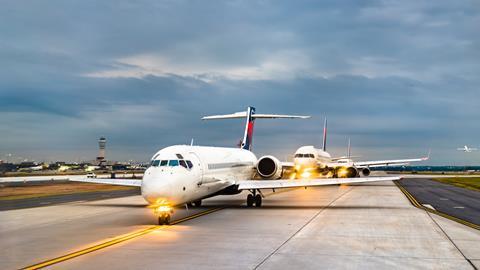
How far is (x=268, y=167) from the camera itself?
96.4 feet

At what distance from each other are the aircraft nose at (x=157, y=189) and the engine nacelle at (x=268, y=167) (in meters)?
13.3

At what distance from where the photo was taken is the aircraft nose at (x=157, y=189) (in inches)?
629

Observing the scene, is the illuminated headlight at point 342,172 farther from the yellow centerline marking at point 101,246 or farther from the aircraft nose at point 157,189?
the aircraft nose at point 157,189

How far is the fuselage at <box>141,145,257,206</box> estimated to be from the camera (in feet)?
53.3

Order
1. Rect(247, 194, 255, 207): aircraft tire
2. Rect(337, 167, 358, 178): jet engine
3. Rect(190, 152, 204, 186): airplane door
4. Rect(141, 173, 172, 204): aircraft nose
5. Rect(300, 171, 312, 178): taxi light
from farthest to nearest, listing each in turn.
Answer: Rect(337, 167, 358, 178): jet engine
Rect(300, 171, 312, 178): taxi light
Rect(247, 194, 255, 207): aircraft tire
Rect(190, 152, 204, 186): airplane door
Rect(141, 173, 172, 204): aircraft nose

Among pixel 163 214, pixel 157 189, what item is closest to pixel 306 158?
pixel 163 214

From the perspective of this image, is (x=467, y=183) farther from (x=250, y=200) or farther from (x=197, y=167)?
(x=197, y=167)

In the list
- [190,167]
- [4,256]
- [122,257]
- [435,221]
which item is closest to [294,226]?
[190,167]

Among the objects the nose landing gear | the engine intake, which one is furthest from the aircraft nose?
the engine intake

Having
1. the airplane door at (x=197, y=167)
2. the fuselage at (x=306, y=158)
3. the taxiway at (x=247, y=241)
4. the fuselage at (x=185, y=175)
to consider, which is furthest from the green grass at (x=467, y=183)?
the airplane door at (x=197, y=167)

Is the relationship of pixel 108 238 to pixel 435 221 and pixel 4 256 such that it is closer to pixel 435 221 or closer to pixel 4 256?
pixel 4 256

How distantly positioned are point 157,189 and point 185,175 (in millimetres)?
1957

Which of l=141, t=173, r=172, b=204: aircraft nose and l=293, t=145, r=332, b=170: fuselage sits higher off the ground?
l=293, t=145, r=332, b=170: fuselage

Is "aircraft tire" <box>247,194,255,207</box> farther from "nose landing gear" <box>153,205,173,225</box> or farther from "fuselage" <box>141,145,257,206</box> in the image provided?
"nose landing gear" <box>153,205,173,225</box>
